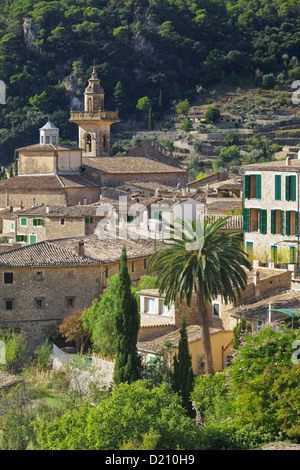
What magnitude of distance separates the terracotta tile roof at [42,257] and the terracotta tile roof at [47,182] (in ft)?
71.1

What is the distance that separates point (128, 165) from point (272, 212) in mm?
30827

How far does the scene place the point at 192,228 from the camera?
34.2 meters

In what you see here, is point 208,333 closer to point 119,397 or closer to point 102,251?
point 119,397

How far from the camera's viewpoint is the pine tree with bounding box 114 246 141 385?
32000 mm

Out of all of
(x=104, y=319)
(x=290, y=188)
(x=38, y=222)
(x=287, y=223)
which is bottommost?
(x=104, y=319)

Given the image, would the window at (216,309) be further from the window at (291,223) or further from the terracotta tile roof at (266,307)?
the window at (291,223)

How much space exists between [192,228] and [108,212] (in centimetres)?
1908

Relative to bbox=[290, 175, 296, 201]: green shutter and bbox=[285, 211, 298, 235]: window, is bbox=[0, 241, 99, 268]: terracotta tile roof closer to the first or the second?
bbox=[285, 211, 298, 235]: window

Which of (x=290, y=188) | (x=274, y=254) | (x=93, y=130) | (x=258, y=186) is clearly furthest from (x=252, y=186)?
(x=93, y=130)

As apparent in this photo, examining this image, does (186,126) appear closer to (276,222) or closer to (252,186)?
(252,186)

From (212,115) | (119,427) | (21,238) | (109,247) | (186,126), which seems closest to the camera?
(119,427)

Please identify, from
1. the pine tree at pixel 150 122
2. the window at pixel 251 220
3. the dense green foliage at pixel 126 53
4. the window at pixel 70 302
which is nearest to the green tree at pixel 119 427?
the window at pixel 70 302

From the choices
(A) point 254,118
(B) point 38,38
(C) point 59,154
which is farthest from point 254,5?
(C) point 59,154

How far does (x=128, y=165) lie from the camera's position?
70250 mm
